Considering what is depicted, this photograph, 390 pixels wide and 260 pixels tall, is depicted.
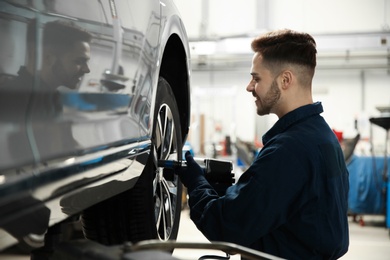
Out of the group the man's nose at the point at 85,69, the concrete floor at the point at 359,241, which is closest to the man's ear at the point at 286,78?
the man's nose at the point at 85,69

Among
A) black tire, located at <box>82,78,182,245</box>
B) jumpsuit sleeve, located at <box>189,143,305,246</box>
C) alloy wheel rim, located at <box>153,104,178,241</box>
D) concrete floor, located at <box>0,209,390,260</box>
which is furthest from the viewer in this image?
concrete floor, located at <box>0,209,390,260</box>

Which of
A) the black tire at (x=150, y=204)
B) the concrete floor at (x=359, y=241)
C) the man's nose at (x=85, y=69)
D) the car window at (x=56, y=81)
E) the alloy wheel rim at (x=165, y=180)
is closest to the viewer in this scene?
the car window at (x=56, y=81)

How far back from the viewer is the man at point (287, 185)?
1478 mm

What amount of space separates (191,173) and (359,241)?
14.4 feet

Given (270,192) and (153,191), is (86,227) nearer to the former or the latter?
(153,191)

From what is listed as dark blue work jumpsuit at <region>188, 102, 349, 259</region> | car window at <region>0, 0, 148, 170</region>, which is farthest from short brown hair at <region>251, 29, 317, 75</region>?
car window at <region>0, 0, 148, 170</region>

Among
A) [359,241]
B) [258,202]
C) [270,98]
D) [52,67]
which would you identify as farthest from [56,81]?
[359,241]

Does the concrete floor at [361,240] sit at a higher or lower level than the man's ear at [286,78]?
lower

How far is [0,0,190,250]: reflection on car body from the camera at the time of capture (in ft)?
2.43

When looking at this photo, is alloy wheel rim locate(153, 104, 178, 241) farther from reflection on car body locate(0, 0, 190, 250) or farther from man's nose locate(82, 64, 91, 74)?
man's nose locate(82, 64, 91, 74)

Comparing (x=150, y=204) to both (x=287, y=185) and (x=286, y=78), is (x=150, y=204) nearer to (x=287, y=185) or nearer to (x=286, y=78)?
(x=287, y=185)

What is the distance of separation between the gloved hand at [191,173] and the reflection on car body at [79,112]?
4.1 inches

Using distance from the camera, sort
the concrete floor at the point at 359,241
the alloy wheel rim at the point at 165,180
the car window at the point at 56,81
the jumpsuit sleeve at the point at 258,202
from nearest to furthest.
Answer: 1. the car window at the point at 56,81
2. the jumpsuit sleeve at the point at 258,202
3. the alloy wheel rim at the point at 165,180
4. the concrete floor at the point at 359,241

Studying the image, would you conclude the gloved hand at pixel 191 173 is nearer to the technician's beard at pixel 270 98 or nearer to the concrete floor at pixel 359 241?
the technician's beard at pixel 270 98
